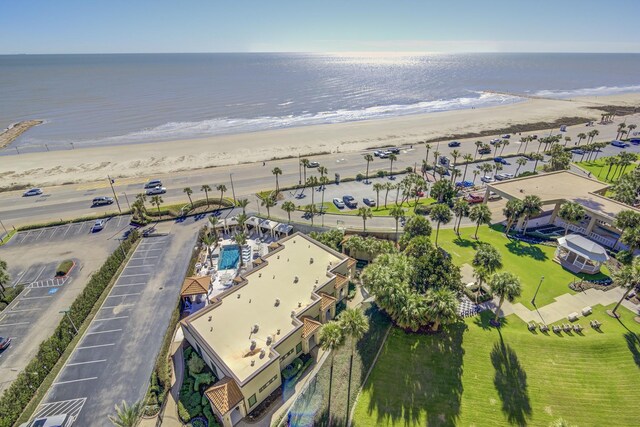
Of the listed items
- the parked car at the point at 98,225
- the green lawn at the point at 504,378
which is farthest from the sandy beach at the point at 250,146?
the green lawn at the point at 504,378

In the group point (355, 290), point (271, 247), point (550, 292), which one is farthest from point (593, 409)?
point (271, 247)

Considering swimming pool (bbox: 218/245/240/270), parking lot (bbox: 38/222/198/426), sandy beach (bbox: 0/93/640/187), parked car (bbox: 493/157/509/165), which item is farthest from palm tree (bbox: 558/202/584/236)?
sandy beach (bbox: 0/93/640/187)

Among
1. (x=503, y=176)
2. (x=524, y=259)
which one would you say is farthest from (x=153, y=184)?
(x=503, y=176)

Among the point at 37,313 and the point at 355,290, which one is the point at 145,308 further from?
the point at 355,290

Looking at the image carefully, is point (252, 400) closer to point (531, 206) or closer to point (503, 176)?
point (531, 206)

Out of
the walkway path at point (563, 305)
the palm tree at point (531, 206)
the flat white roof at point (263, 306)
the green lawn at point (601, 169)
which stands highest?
the palm tree at point (531, 206)

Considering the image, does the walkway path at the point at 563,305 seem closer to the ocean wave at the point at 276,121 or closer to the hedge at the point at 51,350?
the hedge at the point at 51,350
